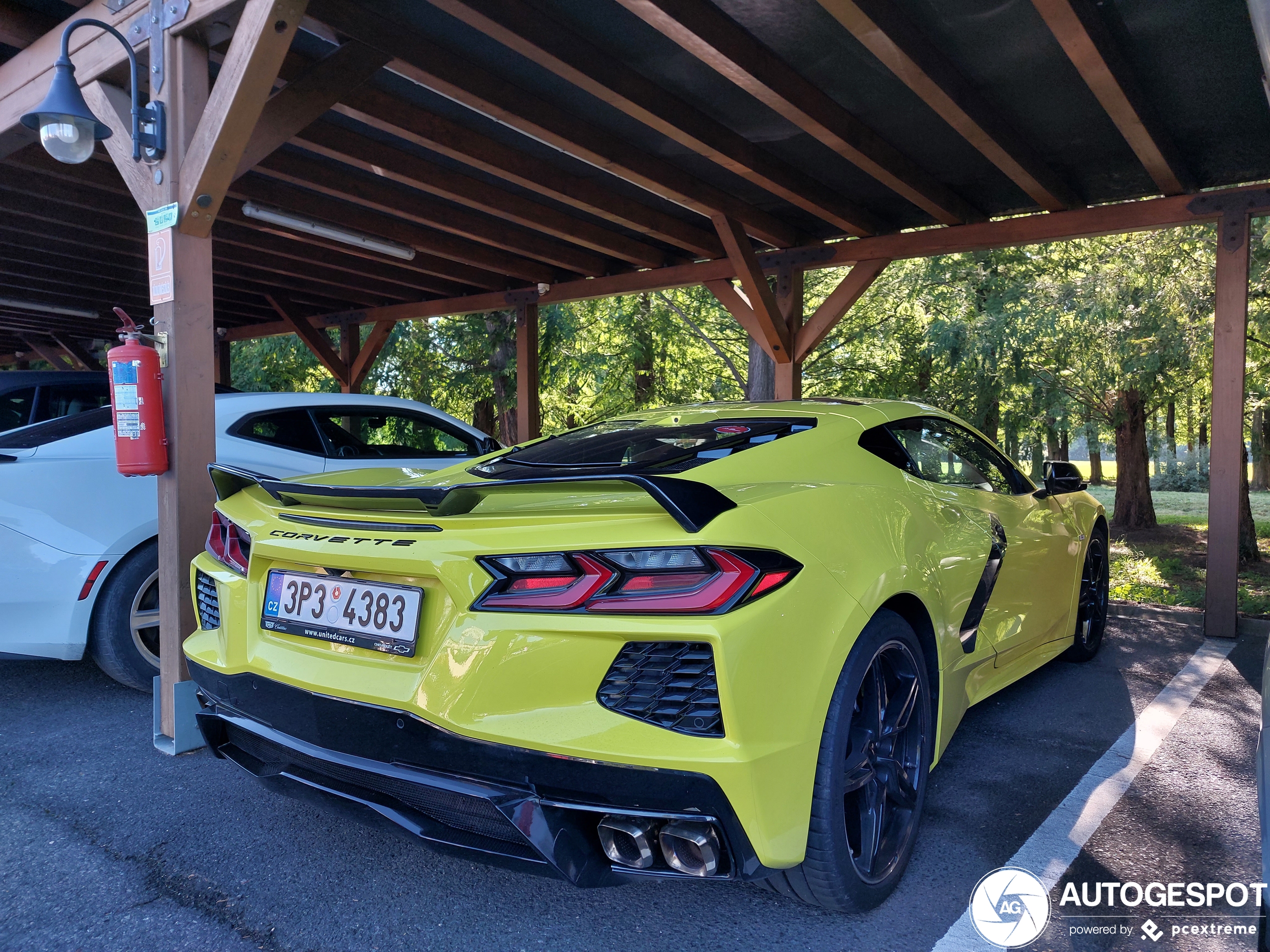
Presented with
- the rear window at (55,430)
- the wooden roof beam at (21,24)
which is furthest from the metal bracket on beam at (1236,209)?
the wooden roof beam at (21,24)

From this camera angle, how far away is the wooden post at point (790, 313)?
304 inches

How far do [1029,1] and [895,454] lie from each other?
8.31 feet

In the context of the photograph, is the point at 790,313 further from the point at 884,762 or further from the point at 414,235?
the point at 884,762

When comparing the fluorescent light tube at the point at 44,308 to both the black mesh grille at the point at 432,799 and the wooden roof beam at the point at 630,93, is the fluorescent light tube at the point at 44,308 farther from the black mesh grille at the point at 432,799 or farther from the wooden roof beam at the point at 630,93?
the black mesh grille at the point at 432,799

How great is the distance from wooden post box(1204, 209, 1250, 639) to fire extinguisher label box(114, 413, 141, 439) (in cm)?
604

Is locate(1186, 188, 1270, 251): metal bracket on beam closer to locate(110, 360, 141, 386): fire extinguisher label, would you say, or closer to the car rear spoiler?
the car rear spoiler

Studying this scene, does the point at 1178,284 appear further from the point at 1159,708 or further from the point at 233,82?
the point at 233,82

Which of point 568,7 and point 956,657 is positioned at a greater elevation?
point 568,7

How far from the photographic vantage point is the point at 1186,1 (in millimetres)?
3904

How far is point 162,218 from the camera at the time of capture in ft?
10.8

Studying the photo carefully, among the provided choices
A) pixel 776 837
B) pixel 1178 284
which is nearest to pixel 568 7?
pixel 776 837

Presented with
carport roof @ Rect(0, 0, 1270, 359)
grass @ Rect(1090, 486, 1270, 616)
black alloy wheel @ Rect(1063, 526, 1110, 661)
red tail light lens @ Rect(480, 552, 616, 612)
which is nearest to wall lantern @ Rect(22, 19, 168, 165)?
carport roof @ Rect(0, 0, 1270, 359)

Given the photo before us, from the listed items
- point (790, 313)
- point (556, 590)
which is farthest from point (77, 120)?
point (790, 313)

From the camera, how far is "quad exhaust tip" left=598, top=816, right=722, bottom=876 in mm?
1759
